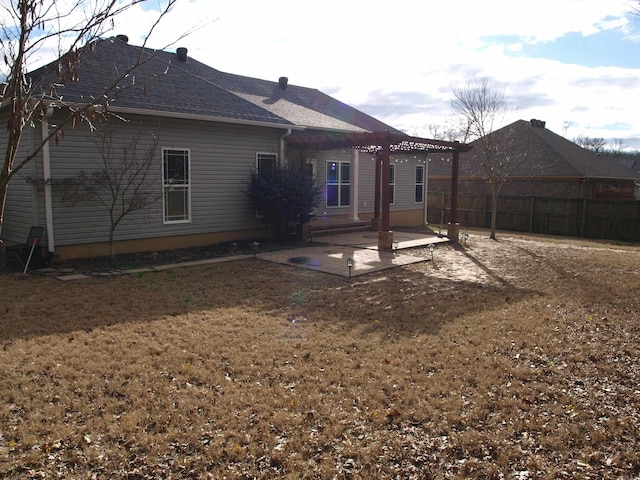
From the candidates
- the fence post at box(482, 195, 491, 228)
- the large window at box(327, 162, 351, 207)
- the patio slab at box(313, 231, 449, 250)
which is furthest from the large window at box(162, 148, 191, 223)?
the fence post at box(482, 195, 491, 228)

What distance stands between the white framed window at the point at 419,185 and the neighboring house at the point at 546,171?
14.2 feet

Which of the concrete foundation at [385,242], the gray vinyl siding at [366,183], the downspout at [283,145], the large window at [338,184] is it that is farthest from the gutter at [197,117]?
the gray vinyl siding at [366,183]

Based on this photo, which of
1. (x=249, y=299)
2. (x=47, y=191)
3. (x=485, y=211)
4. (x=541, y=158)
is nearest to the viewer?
(x=249, y=299)

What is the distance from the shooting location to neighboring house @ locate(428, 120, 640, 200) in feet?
77.3

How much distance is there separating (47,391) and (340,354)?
274 centimetres

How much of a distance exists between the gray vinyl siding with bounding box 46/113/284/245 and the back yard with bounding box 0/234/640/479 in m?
2.17

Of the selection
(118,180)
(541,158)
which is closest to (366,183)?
(118,180)

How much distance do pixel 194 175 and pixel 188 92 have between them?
2.18m

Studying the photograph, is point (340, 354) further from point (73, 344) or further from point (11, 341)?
point (11, 341)

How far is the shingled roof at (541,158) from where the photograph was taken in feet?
77.6

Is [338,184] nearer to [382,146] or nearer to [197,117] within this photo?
[382,146]

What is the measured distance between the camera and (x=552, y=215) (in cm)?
2161

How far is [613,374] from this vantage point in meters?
4.85

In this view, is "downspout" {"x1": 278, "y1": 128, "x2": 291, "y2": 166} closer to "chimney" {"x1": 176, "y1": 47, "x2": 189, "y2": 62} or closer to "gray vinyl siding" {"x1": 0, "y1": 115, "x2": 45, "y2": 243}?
"chimney" {"x1": 176, "y1": 47, "x2": 189, "y2": 62}
